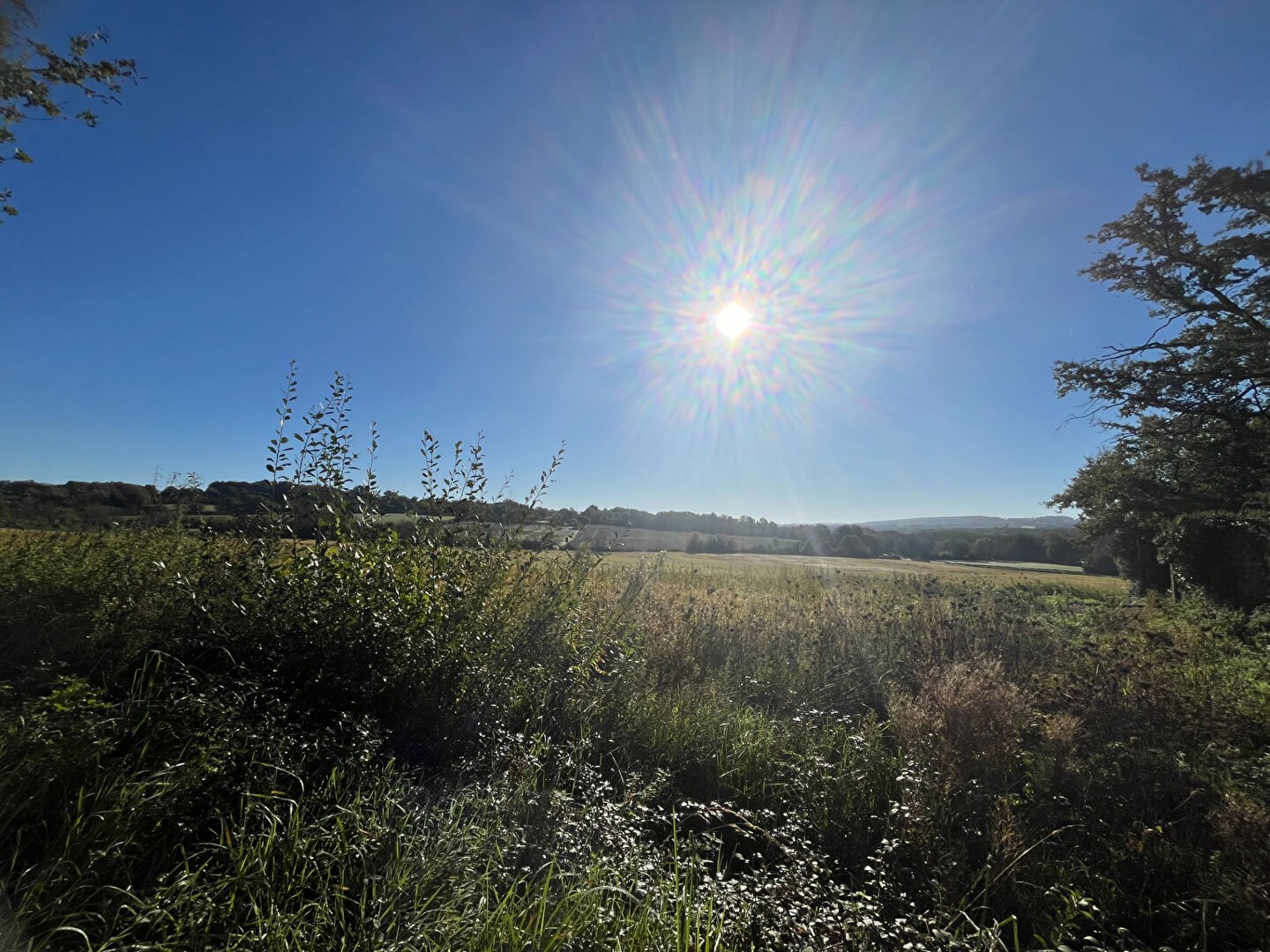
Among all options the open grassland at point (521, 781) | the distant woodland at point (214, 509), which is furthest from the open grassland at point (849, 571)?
the open grassland at point (521, 781)

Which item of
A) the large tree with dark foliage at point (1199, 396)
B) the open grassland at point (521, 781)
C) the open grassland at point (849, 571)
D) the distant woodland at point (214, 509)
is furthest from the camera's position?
the open grassland at point (849, 571)

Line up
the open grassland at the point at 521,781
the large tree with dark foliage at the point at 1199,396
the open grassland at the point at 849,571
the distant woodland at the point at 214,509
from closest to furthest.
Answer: the open grassland at the point at 521,781, the distant woodland at the point at 214,509, the large tree with dark foliage at the point at 1199,396, the open grassland at the point at 849,571

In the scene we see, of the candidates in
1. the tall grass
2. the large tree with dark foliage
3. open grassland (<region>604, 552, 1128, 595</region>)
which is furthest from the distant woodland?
the large tree with dark foliage

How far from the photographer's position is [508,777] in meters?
2.96

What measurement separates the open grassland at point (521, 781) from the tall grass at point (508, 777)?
2cm

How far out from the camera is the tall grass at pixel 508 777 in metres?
1.99

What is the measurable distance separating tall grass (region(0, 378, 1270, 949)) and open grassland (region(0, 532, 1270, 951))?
0.07 feet

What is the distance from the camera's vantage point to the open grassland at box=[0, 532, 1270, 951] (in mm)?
1979

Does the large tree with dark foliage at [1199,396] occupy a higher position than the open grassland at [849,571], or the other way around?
the large tree with dark foliage at [1199,396]

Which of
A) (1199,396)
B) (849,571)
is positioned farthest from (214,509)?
(849,571)

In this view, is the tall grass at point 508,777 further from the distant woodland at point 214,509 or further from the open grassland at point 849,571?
the open grassland at point 849,571

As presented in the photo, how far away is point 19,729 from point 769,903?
3.65m

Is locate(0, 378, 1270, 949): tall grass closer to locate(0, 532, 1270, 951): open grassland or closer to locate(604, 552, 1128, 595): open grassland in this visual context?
locate(0, 532, 1270, 951): open grassland

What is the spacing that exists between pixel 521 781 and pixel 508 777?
12 cm
